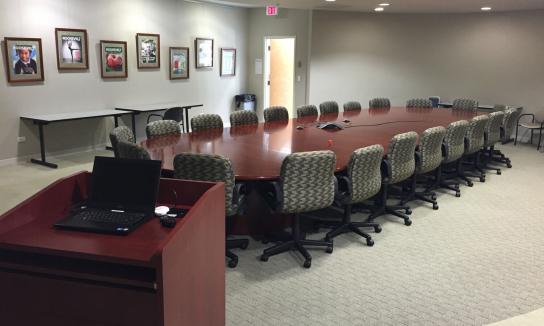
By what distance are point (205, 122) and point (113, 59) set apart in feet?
9.45

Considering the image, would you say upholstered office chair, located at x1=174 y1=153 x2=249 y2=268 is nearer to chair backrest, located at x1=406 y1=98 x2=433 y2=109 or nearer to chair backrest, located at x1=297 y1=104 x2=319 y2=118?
chair backrest, located at x1=297 y1=104 x2=319 y2=118

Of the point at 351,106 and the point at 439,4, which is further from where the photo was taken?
the point at 351,106

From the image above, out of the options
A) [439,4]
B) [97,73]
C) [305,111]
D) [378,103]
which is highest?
[439,4]

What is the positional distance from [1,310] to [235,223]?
2.40m

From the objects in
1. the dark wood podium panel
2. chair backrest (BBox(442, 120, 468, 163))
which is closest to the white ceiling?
chair backrest (BBox(442, 120, 468, 163))

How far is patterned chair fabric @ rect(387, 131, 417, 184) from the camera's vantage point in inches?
164

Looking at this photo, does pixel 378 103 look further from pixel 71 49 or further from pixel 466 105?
pixel 71 49

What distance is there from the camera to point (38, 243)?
1.62m

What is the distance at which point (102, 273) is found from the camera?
160 centimetres

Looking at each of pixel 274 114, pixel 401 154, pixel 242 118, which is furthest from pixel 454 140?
pixel 242 118

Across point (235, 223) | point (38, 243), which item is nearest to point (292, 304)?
point (235, 223)

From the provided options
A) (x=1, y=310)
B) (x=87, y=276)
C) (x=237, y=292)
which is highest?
(x=87, y=276)

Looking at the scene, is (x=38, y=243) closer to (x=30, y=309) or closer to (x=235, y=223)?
(x=30, y=309)

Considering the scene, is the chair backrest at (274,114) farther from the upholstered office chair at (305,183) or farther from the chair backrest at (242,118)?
the upholstered office chair at (305,183)
